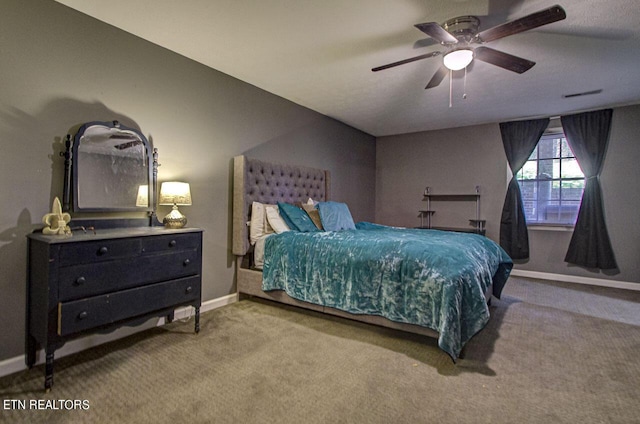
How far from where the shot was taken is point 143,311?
218cm

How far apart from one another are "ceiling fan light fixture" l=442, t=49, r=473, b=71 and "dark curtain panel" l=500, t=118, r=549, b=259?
10.6 feet

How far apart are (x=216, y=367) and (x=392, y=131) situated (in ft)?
16.2

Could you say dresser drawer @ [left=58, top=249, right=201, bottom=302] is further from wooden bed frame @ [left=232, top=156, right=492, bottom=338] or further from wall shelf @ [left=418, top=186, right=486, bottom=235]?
wall shelf @ [left=418, top=186, right=486, bottom=235]

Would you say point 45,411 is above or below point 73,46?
below

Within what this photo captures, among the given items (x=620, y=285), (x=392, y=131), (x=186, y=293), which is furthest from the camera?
(x=392, y=131)

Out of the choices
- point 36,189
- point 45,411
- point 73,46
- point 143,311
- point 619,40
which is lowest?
point 45,411

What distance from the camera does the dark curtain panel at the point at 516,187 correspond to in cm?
478

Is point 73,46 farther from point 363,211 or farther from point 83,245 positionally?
point 363,211

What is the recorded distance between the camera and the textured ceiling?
217 cm

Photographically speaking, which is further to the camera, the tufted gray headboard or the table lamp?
the tufted gray headboard

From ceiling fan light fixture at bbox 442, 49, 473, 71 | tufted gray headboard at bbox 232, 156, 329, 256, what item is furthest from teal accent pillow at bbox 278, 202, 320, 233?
ceiling fan light fixture at bbox 442, 49, 473, 71

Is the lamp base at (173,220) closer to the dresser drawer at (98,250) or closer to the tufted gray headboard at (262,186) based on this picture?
the dresser drawer at (98,250)

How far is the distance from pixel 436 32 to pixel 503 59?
705mm

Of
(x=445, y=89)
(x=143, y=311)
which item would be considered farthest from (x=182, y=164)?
(x=445, y=89)
